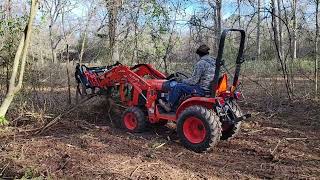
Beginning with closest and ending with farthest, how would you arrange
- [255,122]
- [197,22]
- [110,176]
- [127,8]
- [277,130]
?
[110,176] → [277,130] → [255,122] → [127,8] → [197,22]

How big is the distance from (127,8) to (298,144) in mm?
7002

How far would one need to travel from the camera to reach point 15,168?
584 cm

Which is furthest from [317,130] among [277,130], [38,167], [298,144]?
[38,167]

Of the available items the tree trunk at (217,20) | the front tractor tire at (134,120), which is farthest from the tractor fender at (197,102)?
the tree trunk at (217,20)

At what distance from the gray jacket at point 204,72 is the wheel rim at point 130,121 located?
1787 mm

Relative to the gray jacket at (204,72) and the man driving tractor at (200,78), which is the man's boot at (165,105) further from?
the gray jacket at (204,72)

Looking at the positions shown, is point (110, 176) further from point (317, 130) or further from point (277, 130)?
point (317, 130)

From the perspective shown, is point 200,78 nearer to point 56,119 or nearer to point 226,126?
point 226,126

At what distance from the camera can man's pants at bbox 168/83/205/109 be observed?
6.99m

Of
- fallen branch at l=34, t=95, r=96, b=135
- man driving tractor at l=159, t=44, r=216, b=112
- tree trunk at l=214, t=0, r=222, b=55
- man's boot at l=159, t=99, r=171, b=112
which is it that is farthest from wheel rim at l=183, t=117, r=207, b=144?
tree trunk at l=214, t=0, r=222, b=55

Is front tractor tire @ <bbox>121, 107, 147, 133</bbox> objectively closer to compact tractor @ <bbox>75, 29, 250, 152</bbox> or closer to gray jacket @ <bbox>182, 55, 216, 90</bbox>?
compact tractor @ <bbox>75, 29, 250, 152</bbox>

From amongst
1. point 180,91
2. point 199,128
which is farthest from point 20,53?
point 199,128

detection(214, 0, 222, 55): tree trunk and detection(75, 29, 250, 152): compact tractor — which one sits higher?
detection(214, 0, 222, 55): tree trunk

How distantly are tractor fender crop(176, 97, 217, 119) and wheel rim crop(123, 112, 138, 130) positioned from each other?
1267mm
